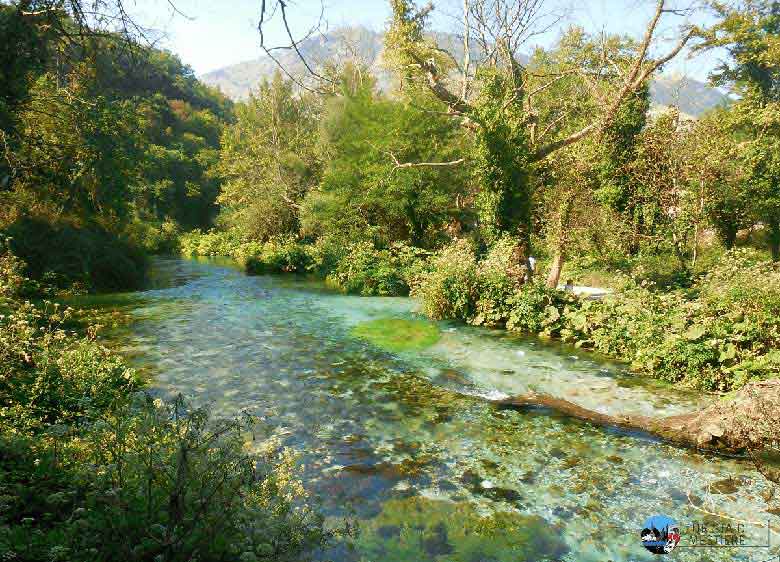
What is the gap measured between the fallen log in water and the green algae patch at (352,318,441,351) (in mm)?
5107

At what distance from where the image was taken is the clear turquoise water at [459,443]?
495 centimetres

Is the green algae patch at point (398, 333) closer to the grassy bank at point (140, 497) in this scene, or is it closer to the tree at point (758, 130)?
the grassy bank at point (140, 497)

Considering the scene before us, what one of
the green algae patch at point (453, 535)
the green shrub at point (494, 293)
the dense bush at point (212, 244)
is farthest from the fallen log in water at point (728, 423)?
the dense bush at point (212, 244)

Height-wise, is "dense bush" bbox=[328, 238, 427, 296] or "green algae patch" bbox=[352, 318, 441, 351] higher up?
"dense bush" bbox=[328, 238, 427, 296]

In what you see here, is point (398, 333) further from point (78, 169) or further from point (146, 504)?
point (78, 169)

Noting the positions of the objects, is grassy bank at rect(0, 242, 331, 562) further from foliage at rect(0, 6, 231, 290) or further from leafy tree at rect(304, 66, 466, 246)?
leafy tree at rect(304, 66, 466, 246)

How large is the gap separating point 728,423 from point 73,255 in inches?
753

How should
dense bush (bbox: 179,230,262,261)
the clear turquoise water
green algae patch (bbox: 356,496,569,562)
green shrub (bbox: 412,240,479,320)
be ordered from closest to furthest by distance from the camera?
green algae patch (bbox: 356,496,569,562) < the clear turquoise water < green shrub (bbox: 412,240,479,320) < dense bush (bbox: 179,230,262,261)

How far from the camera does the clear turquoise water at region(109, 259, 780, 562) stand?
4.95 m

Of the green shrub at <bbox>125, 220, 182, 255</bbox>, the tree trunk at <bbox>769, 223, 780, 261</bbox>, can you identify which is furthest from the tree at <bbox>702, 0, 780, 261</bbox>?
the green shrub at <bbox>125, 220, 182, 255</bbox>

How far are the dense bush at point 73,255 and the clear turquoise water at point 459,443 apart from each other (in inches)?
243

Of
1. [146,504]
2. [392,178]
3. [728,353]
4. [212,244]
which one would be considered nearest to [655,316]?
[728,353]

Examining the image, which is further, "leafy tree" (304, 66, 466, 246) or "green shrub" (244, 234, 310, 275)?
"green shrub" (244, 234, 310, 275)

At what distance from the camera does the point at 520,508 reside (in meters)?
5.38
